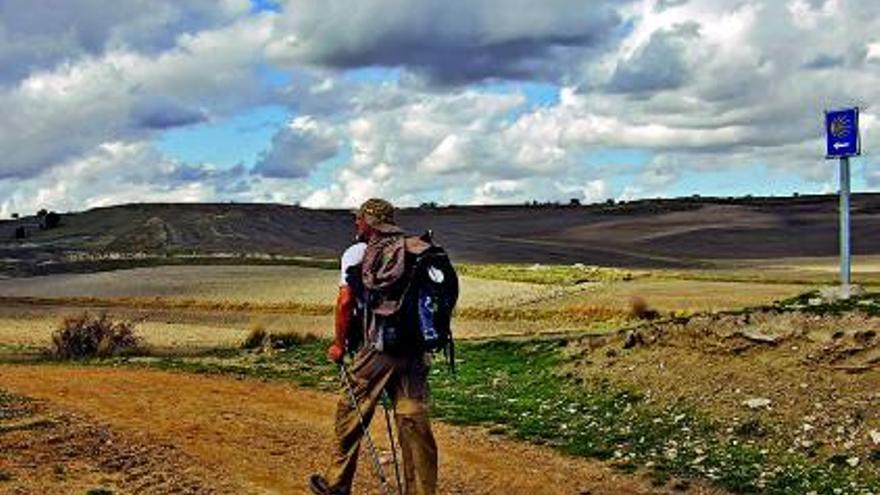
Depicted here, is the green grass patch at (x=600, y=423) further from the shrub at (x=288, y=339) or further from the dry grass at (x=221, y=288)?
the dry grass at (x=221, y=288)

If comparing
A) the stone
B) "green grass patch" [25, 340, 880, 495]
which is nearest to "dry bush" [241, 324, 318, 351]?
"green grass patch" [25, 340, 880, 495]

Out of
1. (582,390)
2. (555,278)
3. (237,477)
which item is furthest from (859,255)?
(237,477)

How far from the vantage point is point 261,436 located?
13766 millimetres

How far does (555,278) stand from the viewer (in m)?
52.2

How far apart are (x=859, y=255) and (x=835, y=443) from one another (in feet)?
251

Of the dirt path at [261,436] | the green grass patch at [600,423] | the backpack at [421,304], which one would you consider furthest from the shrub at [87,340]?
the backpack at [421,304]

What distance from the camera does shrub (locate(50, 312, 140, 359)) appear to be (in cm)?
2558

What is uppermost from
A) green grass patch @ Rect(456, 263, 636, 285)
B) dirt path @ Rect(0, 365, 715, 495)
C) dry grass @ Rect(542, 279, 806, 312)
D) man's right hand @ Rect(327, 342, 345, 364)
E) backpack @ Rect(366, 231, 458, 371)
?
backpack @ Rect(366, 231, 458, 371)

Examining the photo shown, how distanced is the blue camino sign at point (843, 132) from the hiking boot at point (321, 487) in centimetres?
1150

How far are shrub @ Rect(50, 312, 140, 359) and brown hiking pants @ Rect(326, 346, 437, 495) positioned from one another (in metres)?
16.9

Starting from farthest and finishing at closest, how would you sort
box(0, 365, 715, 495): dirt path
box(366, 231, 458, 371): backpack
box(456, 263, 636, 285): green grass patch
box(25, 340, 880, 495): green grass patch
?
box(456, 263, 636, 285): green grass patch < box(25, 340, 880, 495): green grass patch < box(0, 365, 715, 495): dirt path < box(366, 231, 458, 371): backpack

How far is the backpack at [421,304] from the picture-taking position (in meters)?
9.18

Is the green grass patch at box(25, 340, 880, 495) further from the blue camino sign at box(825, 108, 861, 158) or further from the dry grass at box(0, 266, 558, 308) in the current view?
the dry grass at box(0, 266, 558, 308)

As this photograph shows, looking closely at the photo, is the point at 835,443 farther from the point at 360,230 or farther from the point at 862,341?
the point at 360,230
